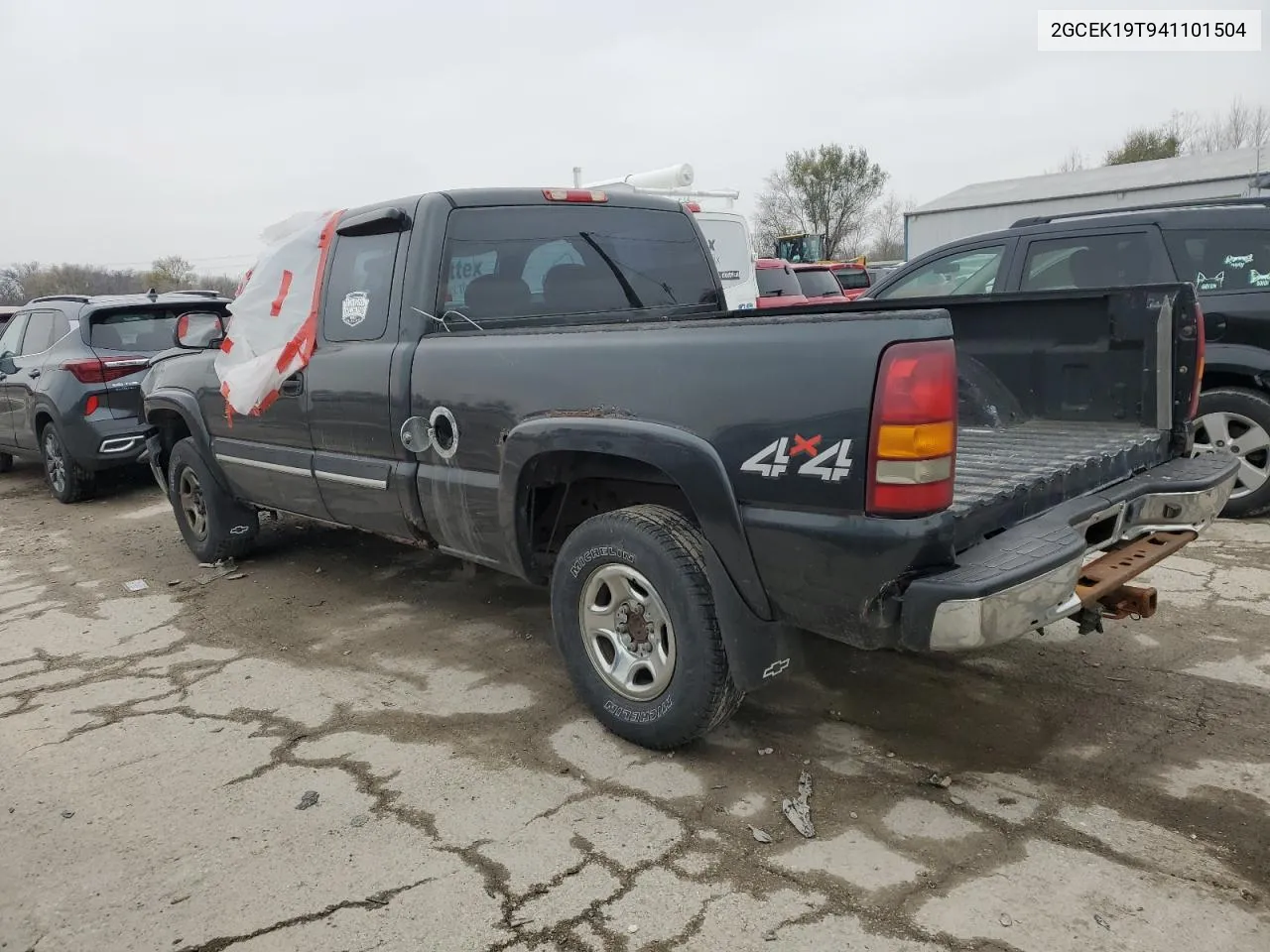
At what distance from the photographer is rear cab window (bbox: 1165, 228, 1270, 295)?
538cm

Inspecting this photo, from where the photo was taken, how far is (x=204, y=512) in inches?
230

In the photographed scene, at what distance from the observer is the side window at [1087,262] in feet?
18.3

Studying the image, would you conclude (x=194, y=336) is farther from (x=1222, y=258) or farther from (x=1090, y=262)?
(x=1222, y=258)

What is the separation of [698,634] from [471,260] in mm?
1999

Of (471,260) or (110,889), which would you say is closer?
(110,889)

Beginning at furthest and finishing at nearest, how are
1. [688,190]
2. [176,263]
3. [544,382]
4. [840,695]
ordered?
[176,263], [688,190], [840,695], [544,382]

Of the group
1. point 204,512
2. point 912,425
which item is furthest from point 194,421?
point 912,425

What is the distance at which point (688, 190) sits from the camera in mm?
11602

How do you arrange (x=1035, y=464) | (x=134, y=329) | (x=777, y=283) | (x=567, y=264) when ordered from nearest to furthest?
(x=1035, y=464) < (x=567, y=264) < (x=134, y=329) < (x=777, y=283)

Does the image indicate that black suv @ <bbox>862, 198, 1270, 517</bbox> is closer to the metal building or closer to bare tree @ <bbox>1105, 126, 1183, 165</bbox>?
the metal building

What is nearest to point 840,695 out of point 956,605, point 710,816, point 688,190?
point 710,816

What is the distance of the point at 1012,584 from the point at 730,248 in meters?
8.97

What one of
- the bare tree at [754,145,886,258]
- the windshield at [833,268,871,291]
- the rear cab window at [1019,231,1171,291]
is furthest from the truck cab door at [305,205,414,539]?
the bare tree at [754,145,886,258]

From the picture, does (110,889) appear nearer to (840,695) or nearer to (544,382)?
(544,382)
